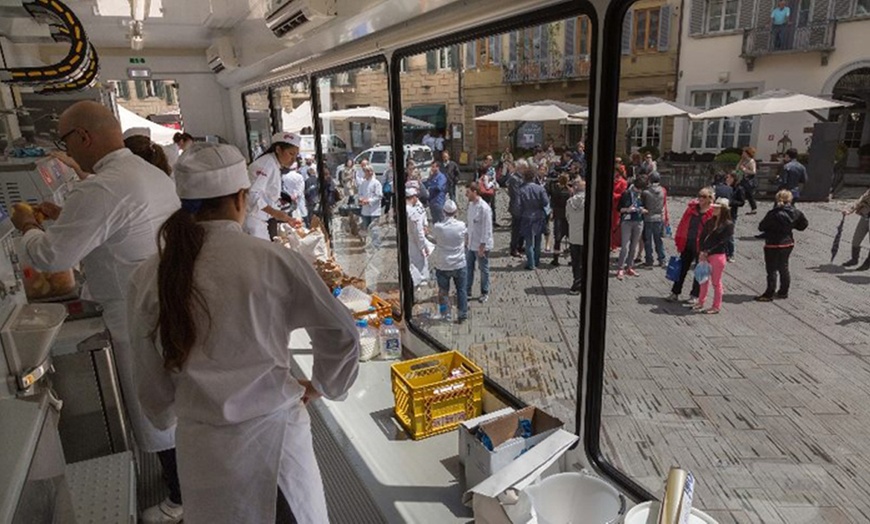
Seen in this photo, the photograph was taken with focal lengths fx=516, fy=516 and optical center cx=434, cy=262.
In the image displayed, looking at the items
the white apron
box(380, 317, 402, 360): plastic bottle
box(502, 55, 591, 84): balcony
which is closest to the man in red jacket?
box(502, 55, 591, 84): balcony

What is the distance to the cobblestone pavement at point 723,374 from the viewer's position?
3400 mm

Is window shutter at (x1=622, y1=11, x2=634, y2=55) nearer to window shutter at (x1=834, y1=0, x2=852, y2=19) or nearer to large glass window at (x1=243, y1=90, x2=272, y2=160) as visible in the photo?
window shutter at (x1=834, y1=0, x2=852, y2=19)

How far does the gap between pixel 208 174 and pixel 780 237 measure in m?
6.22

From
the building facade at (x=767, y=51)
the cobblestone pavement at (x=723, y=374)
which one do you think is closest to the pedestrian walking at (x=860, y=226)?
the cobblestone pavement at (x=723, y=374)

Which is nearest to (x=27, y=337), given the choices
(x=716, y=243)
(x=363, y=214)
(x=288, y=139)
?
(x=288, y=139)

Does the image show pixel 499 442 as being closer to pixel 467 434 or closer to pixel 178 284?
pixel 467 434

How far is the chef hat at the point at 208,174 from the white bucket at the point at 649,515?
1771 mm

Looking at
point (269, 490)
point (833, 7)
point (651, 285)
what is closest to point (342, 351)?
point (269, 490)

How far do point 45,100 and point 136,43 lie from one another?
5.63 feet

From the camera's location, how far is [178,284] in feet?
4.17

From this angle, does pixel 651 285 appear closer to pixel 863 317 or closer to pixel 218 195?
pixel 863 317

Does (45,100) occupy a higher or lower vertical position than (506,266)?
higher

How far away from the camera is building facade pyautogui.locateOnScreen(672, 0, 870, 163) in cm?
457

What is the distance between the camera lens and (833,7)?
15.3 ft
